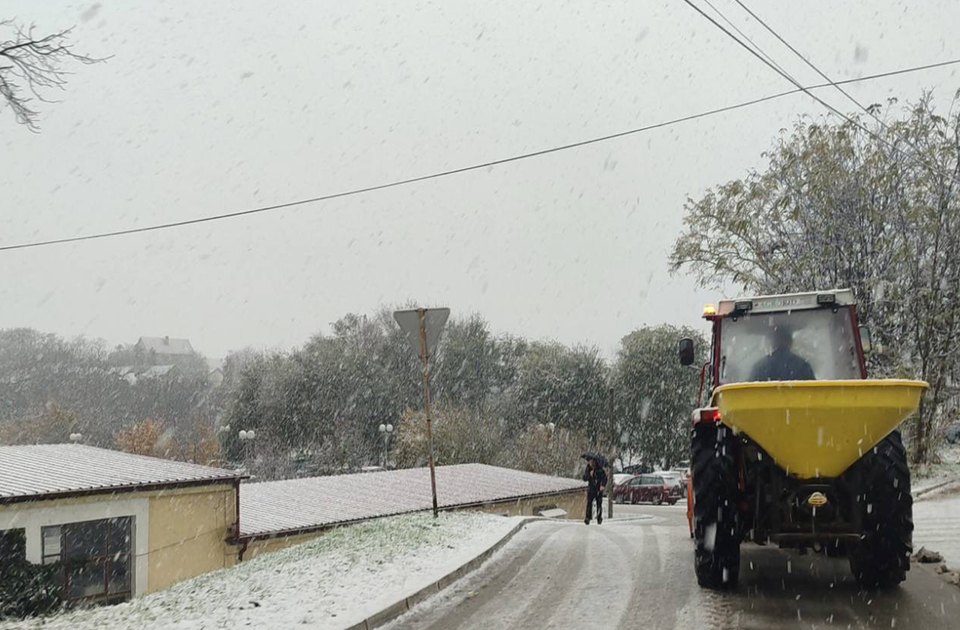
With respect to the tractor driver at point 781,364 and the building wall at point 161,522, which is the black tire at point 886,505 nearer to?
the tractor driver at point 781,364

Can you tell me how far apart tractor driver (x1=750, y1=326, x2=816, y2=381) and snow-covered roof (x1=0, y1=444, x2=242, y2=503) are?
18.2m

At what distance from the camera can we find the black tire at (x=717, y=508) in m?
7.56

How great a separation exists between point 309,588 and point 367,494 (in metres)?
25.6

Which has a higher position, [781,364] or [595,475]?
[781,364]

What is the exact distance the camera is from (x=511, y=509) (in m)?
33.6

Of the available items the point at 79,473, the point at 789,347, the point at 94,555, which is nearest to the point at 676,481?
the point at 79,473

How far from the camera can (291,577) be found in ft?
27.7

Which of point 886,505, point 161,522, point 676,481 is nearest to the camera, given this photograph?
point 886,505

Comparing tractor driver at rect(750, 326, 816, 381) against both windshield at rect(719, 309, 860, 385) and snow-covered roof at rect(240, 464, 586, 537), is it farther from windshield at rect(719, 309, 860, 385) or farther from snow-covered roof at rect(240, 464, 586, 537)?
snow-covered roof at rect(240, 464, 586, 537)

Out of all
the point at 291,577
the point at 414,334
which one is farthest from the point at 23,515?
the point at 291,577

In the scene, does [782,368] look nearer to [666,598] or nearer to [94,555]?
[666,598]

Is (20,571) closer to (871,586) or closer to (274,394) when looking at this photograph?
(871,586)

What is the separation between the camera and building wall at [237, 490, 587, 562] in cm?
2611

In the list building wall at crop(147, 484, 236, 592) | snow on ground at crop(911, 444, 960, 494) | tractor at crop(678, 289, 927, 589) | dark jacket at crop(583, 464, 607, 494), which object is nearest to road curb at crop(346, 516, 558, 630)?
tractor at crop(678, 289, 927, 589)
